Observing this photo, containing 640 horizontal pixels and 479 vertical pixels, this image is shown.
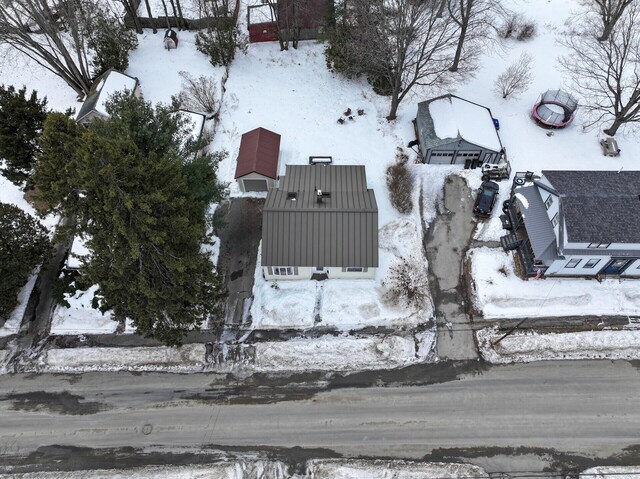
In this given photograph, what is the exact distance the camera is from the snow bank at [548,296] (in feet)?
85.6

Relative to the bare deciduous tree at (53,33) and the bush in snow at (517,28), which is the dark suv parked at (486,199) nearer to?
the bush in snow at (517,28)

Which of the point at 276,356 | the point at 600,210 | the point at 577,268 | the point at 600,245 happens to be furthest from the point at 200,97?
the point at 600,245

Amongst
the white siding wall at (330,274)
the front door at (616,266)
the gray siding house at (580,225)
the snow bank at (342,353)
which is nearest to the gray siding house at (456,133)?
the gray siding house at (580,225)

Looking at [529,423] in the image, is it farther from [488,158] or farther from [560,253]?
[488,158]

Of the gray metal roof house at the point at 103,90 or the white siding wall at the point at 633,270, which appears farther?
the gray metal roof house at the point at 103,90

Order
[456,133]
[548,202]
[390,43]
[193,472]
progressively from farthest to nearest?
1. [456,133]
2. [390,43]
3. [548,202]
4. [193,472]

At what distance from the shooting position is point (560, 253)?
2527 cm

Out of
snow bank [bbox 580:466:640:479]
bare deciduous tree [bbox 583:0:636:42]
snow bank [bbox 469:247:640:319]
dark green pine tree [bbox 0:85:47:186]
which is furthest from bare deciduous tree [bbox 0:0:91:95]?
snow bank [bbox 580:466:640:479]

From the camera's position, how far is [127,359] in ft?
82.5

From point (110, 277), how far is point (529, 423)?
22.4 meters

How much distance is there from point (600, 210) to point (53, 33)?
38.1 m

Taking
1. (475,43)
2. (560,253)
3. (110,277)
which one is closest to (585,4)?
(475,43)

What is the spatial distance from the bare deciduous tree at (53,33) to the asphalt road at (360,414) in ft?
78.4

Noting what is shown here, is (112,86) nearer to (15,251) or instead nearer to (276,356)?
(15,251)
